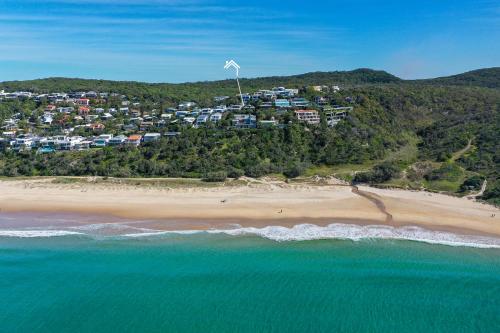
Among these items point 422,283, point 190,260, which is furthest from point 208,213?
point 422,283

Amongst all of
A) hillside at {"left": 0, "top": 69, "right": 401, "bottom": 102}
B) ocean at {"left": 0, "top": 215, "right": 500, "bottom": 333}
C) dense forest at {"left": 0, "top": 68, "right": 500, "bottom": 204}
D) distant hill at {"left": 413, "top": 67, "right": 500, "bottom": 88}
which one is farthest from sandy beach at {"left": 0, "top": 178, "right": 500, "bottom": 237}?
distant hill at {"left": 413, "top": 67, "right": 500, "bottom": 88}

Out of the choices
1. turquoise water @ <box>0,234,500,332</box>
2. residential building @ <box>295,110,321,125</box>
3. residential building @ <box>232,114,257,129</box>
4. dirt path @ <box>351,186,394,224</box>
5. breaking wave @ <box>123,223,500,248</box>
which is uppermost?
residential building @ <box>295,110,321,125</box>

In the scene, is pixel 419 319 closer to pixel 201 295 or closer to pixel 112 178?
pixel 201 295

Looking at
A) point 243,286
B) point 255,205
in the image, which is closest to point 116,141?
point 255,205

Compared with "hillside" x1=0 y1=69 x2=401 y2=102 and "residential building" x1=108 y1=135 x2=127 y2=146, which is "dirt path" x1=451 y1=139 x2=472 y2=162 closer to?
"hillside" x1=0 y1=69 x2=401 y2=102

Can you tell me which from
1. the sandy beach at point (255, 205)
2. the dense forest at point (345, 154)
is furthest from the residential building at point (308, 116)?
the sandy beach at point (255, 205)

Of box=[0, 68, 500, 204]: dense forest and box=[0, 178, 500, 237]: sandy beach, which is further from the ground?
box=[0, 68, 500, 204]: dense forest

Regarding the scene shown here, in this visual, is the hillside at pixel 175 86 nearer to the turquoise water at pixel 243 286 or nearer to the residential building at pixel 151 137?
the residential building at pixel 151 137

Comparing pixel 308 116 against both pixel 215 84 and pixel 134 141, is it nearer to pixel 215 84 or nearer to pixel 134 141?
pixel 134 141
